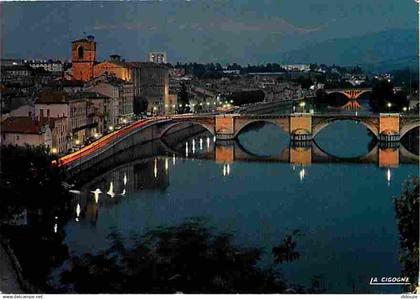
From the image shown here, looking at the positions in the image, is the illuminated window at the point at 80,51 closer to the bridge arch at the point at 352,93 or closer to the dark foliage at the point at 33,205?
the dark foliage at the point at 33,205

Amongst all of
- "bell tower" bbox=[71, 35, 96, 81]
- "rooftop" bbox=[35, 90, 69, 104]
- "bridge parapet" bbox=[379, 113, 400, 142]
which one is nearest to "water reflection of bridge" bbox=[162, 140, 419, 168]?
"bridge parapet" bbox=[379, 113, 400, 142]

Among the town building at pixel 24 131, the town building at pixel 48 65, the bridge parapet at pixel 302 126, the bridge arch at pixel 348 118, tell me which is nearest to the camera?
the town building at pixel 24 131

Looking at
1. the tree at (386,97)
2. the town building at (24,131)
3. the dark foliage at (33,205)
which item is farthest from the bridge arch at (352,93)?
the dark foliage at (33,205)

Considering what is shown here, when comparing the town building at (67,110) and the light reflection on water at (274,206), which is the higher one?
the town building at (67,110)

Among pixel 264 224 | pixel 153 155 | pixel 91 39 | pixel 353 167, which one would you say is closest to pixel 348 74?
pixel 353 167

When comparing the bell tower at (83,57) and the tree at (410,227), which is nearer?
the tree at (410,227)

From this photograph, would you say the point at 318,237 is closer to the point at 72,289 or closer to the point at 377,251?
the point at 377,251

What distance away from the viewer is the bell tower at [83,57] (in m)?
5.34

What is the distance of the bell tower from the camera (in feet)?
17.5

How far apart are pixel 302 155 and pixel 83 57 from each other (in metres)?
1.92

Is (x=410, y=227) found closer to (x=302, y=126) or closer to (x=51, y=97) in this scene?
(x=51, y=97)

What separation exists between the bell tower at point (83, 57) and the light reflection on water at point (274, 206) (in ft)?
2.72

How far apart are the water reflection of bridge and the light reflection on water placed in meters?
0.13

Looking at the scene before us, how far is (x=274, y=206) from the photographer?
4527 millimetres
